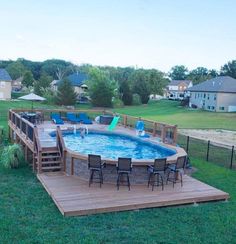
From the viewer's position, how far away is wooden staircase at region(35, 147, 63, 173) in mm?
11164

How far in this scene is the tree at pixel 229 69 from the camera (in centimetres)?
7681

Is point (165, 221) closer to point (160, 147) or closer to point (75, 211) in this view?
point (75, 211)

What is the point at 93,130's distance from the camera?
1847 cm

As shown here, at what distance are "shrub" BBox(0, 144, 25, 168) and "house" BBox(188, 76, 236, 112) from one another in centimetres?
4345

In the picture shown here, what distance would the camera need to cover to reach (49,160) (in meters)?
11.6

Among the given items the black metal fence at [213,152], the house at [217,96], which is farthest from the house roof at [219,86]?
the black metal fence at [213,152]

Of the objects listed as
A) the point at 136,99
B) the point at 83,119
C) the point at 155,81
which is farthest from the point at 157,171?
the point at 155,81

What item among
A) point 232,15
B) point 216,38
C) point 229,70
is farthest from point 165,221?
point 229,70

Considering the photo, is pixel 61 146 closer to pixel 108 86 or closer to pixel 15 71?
pixel 108 86

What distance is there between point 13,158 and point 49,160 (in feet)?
4.98

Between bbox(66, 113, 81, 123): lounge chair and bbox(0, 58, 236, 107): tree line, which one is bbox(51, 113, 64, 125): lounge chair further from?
bbox(0, 58, 236, 107): tree line

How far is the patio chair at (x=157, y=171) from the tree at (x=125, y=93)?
45.0 m

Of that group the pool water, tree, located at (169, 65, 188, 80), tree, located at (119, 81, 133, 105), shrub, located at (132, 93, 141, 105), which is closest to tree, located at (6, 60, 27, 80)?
shrub, located at (132, 93, 141, 105)

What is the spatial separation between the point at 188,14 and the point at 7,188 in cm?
2117
